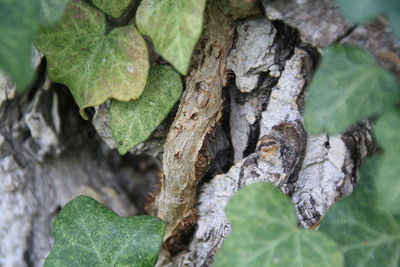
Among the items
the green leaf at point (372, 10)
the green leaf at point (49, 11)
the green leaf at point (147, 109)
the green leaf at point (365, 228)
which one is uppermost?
the green leaf at point (372, 10)

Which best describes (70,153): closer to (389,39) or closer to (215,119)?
(215,119)

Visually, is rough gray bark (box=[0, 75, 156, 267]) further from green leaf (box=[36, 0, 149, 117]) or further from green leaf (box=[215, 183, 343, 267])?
green leaf (box=[215, 183, 343, 267])

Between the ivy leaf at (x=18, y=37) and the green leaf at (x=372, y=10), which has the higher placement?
the green leaf at (x=372, y=10)

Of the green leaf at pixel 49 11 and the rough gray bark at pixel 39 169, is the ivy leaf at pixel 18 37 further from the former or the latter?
the rough gray bark at pixel 39 169

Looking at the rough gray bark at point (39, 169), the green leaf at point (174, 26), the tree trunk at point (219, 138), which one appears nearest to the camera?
the green leaf at point (174, 26)

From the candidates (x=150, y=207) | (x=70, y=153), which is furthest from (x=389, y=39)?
(x=70, y=153)

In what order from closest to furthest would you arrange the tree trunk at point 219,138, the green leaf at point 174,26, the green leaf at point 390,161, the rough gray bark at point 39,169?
the green leaf at point 390,161 < the green leaf at point 174,26 < the tree trunk at point 219,138 < the rough gray bark at point 39,169

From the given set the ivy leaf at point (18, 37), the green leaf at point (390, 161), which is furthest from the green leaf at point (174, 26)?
the green leaf at point (390, 161)
